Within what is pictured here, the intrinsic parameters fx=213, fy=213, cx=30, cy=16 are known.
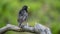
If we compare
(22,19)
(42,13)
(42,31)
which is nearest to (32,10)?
(42,13)

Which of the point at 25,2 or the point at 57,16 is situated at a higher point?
the point at 25,2

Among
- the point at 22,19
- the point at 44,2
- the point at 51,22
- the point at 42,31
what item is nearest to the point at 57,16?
the point at 51,22

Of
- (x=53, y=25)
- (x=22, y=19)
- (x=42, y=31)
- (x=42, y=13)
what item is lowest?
(x=42, y=31)

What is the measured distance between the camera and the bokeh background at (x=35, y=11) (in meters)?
3.56

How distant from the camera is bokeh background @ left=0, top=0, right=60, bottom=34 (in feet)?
11.7

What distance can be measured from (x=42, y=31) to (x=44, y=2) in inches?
85.1

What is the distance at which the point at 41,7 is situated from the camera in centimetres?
378

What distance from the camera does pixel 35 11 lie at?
3.69 meters

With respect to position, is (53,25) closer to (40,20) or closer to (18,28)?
(40,20)

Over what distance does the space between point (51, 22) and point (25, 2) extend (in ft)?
1.97

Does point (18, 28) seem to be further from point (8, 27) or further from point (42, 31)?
point (42, 31)

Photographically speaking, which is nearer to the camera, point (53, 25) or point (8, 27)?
point (8, 27)

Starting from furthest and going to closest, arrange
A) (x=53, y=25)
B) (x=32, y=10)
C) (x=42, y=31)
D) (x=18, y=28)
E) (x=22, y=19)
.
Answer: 1. (x=32, y=10)
2. (x=53, y=25)
3. (x=22, y=19)
4. (x=18, y=28)
5. (x=42, y=31)

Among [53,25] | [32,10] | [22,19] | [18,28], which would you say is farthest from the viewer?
[32,10]
